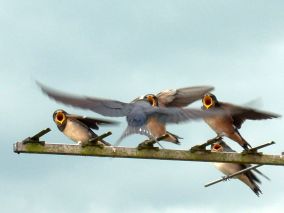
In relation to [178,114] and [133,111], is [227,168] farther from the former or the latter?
[178,114]

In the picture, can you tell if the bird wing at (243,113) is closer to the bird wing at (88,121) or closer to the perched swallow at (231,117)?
the perched swallow at (231,117)

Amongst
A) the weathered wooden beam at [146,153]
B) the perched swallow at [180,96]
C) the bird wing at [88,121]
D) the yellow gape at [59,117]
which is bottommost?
the weathered wooden beam at [146,153]

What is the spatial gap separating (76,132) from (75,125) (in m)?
0.18

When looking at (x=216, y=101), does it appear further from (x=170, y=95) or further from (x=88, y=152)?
(x=88, y=152)

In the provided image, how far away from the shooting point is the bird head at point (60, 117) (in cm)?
1830

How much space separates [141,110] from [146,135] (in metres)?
0.63

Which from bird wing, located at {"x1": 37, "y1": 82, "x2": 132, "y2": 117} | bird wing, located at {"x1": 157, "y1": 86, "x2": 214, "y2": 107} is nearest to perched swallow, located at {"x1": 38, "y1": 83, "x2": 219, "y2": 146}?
bird wing, located at {"x1": 37, "y1": 82, "x2": 132, "y2": 117}

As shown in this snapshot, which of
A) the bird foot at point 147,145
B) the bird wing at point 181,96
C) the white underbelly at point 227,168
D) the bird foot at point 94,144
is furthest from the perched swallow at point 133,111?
the white underbelly at point 227,168

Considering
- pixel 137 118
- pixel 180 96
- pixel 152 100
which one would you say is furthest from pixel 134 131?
pixel 180 96

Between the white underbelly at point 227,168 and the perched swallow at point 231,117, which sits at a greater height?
the white underbelly at point 227,168

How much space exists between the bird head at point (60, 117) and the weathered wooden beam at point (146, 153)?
12.9 feet

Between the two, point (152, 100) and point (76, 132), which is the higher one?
point (152, 100)

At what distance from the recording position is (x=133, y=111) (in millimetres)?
15391

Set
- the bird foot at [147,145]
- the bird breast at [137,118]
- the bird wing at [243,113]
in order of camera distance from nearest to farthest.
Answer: the bird foot at [147,145] < the bird breast at [137,118] < the bird wing at [243,113]
